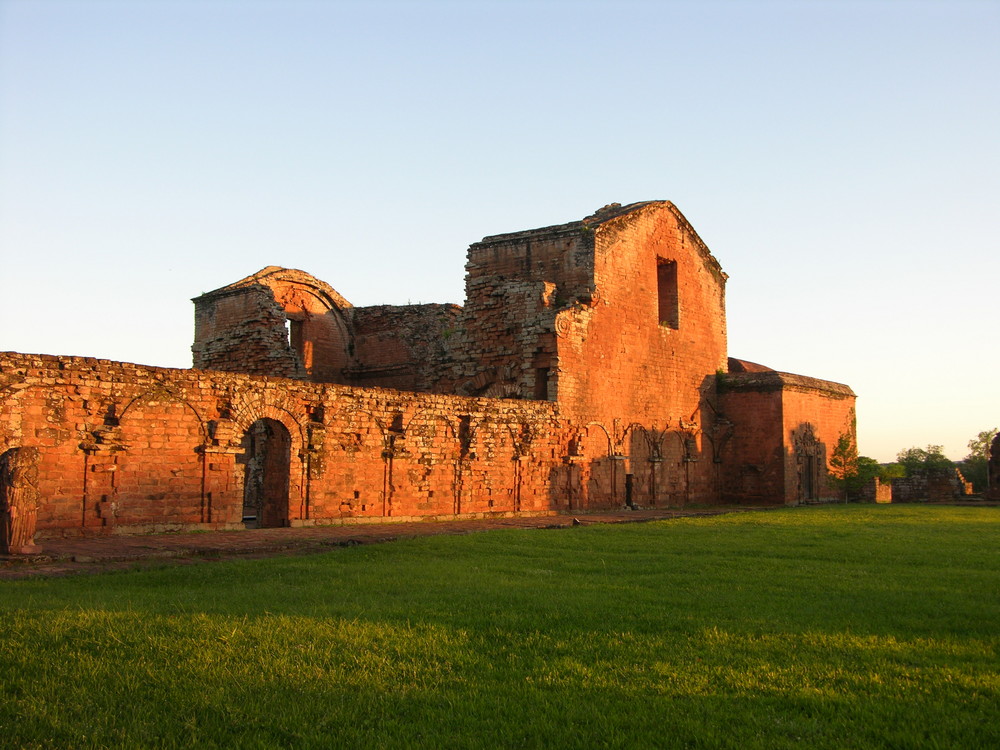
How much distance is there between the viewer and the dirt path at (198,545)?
8711mm

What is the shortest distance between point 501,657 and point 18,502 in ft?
21.6

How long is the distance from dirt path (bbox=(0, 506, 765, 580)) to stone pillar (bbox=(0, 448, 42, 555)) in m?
0.25

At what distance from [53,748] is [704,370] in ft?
73.8

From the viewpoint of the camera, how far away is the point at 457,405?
53.4ft

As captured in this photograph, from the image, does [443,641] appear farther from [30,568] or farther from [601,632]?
[30,568]

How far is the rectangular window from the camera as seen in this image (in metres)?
23.7

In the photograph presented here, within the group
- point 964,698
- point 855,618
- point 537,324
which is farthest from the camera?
point 537,324

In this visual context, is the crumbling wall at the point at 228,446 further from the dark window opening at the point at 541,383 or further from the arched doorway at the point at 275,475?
the dark window opening at the point at 541,383

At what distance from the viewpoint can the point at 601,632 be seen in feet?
18.6

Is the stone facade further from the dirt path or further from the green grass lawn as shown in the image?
the green grass lawn

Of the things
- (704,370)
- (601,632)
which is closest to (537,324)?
(704,370)

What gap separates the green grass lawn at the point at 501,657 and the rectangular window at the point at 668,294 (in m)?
15.3

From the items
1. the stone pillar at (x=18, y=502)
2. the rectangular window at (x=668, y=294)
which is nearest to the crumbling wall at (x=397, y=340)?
the rectangular window at (x=668, y=294)

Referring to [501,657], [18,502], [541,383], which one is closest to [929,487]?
[541,383]
